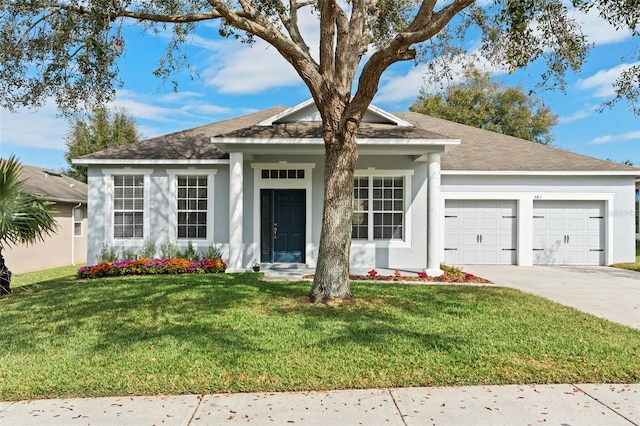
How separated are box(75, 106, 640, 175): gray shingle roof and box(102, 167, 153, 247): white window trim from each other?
429mm

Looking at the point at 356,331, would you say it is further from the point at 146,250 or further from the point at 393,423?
the point at 146,250

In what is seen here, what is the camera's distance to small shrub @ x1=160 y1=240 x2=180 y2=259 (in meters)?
11.9

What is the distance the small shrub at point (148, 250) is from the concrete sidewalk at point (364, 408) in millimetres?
8613

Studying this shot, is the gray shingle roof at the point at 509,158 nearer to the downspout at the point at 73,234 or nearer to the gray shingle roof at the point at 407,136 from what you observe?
the gray shingle roof at the point at 407,136

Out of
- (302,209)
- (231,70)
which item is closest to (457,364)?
(302,209)

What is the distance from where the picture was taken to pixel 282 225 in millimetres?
12344

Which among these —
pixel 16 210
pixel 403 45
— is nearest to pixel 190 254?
pixel 16 210

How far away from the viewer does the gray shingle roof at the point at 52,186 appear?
17239 mm

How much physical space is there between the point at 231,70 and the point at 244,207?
475 centimetres

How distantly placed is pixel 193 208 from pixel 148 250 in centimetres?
179

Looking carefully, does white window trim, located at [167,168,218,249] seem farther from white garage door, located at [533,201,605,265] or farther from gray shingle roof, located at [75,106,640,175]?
white garage door, located at [533,201,605,265]

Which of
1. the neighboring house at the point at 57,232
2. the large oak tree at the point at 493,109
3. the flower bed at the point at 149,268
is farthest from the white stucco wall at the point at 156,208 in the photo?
the large oak tree at the point at 493,109

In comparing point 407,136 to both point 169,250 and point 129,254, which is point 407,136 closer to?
point 169,250

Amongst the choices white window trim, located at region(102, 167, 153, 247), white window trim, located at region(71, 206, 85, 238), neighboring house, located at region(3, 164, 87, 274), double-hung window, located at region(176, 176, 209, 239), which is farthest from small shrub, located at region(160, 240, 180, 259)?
white window trim, located at region(71, 206, 85, 238)
